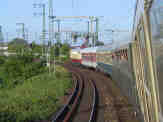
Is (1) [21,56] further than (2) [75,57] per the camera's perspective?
No

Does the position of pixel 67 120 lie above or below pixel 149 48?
below

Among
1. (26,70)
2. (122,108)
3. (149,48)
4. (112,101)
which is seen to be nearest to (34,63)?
(26,70)

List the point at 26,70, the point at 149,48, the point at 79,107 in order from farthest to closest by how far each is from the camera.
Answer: the point at 26,70 < the point at 79,107 < the point at 149,48

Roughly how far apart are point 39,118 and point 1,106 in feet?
6.04

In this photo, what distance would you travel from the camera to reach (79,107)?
43.9 feet

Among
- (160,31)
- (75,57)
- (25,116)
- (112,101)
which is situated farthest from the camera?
(75,57)

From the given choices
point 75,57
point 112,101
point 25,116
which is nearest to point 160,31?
point 25,116

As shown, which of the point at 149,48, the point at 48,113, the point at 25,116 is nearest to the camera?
the point at 149,48

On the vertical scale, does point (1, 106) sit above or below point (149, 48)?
below

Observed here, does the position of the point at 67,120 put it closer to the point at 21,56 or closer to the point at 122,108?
the point at 122,108

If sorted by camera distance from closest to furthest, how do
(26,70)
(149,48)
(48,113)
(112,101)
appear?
(149,48), (48,113), (112,101), (26,70)

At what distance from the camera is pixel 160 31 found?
2520 millimetres

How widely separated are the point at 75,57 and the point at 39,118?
40.4m

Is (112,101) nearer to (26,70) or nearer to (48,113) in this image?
(48,113)
